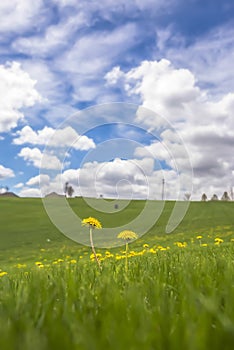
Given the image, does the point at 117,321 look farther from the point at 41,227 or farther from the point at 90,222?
the point at 41,227

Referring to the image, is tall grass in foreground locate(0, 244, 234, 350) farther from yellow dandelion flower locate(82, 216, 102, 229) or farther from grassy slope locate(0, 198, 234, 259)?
grassy slope locate(0, 198, 234, 259)

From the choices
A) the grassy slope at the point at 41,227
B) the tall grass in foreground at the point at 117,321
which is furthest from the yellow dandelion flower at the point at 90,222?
the grassy slope at the point at 41,227

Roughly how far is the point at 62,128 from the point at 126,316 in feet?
27.6

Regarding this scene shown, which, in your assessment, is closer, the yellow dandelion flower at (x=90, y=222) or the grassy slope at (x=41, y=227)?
the yellow dandelion flower at (x=90, y=222)

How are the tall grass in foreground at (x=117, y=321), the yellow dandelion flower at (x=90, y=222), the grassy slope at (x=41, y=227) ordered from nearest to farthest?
1. the tall grass in foreground at (x=117, y=321)
2. the yellow dandelion flower at (x=90, y=222)
3. the grassy slope at (x=41, y=227)

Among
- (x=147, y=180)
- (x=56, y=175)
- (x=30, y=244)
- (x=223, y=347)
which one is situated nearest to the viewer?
(x=223, y=347)

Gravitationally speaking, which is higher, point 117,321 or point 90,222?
point 90,222

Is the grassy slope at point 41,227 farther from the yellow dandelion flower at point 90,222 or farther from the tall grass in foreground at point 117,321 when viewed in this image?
the tall grass in foreground at point 117,321

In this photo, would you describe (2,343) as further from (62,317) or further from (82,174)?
(82,174)

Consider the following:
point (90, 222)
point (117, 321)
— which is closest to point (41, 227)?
point (90, 222)

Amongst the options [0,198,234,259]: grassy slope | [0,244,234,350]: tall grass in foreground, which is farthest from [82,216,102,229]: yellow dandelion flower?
[0,198,234,259]: grassy slope

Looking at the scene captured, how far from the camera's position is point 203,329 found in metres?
1.10

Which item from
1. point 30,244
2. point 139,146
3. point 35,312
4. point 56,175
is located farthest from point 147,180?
point 30,244

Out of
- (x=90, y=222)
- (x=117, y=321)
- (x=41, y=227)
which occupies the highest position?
(x=41, y=227)
